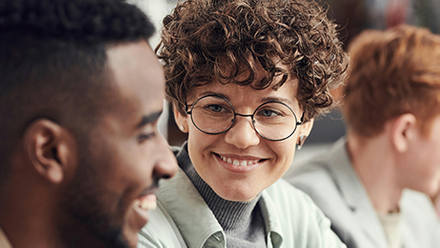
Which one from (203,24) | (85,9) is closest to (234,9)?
(203,24)

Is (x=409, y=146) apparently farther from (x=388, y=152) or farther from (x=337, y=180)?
(x=337, y=180)

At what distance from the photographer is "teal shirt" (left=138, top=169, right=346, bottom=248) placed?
33.7 inches

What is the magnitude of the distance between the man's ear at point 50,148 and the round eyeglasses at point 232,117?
1.31 ft

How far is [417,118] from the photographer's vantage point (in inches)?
58.8

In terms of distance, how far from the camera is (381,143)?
5.08 ft

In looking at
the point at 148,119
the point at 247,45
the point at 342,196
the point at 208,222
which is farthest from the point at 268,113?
the point at 342,196

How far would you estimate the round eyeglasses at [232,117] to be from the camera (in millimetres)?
832

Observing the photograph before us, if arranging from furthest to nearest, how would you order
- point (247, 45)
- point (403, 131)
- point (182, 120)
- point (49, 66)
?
point (403, 131), point (182, 120), point (247, 45), point (49, 66)

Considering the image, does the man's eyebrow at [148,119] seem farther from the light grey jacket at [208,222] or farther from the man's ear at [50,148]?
the light grey jacket at [208,222]

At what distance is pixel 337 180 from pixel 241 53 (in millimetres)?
929

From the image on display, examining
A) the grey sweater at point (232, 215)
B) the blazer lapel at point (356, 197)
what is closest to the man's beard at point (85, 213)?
the grey sweater at point (232, 215)

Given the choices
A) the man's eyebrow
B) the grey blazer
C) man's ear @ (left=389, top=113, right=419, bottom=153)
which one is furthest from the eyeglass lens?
man's ear @ (left=389, top=113, right=419, bottom=153)

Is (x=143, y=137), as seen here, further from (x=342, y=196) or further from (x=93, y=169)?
(x=342, y=196)

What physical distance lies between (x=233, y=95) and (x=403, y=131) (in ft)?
3.13
